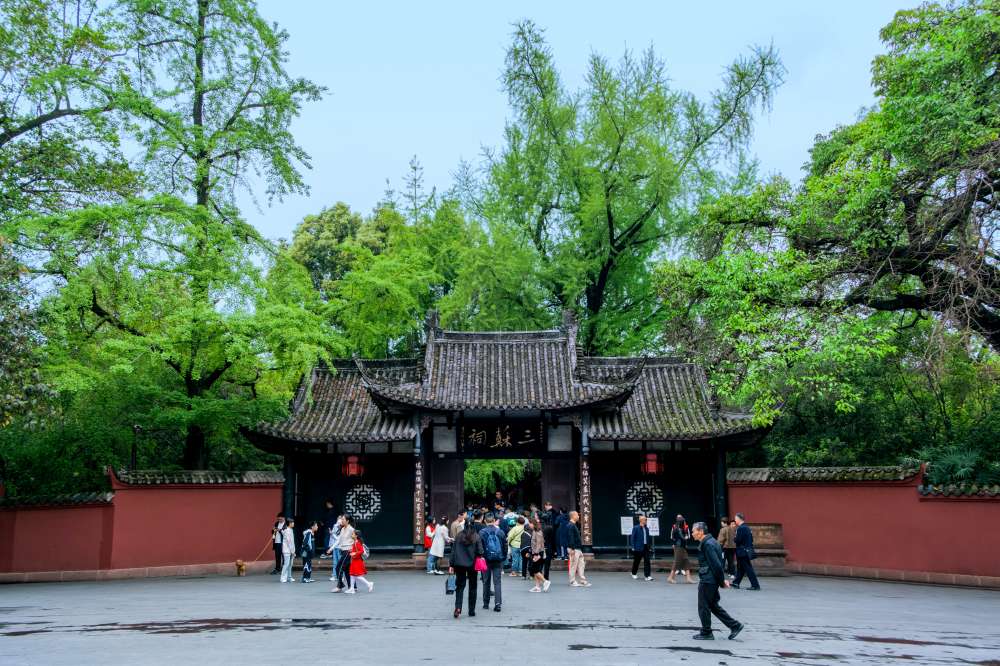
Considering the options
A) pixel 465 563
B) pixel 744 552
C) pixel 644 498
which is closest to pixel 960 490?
pixel 744 552

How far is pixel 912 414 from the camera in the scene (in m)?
20.6

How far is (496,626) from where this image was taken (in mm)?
9305

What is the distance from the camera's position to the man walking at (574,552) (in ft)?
43.7

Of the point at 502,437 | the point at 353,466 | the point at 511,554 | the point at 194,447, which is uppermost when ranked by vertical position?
the point at 502,437

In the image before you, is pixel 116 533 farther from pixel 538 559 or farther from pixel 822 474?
pixel 822 474

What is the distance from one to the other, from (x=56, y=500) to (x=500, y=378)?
9.82m

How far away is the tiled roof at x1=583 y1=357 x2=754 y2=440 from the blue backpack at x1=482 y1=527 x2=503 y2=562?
767 cm

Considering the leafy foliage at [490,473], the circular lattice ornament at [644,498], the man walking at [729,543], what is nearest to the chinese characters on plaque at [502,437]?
the circular lattice ornament at [644,498]

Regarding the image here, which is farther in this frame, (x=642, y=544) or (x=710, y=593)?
(x=642, y=544)

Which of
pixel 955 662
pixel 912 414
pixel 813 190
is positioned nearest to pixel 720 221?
pixel 813 190

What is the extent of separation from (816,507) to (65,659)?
47.4ft

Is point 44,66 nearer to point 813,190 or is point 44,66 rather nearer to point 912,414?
point 813,190

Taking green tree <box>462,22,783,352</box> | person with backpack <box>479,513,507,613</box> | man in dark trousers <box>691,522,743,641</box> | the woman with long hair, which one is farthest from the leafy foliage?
man in dark trousers <box>691,522,743,641</box>

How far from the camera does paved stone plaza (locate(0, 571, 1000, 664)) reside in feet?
24.9
